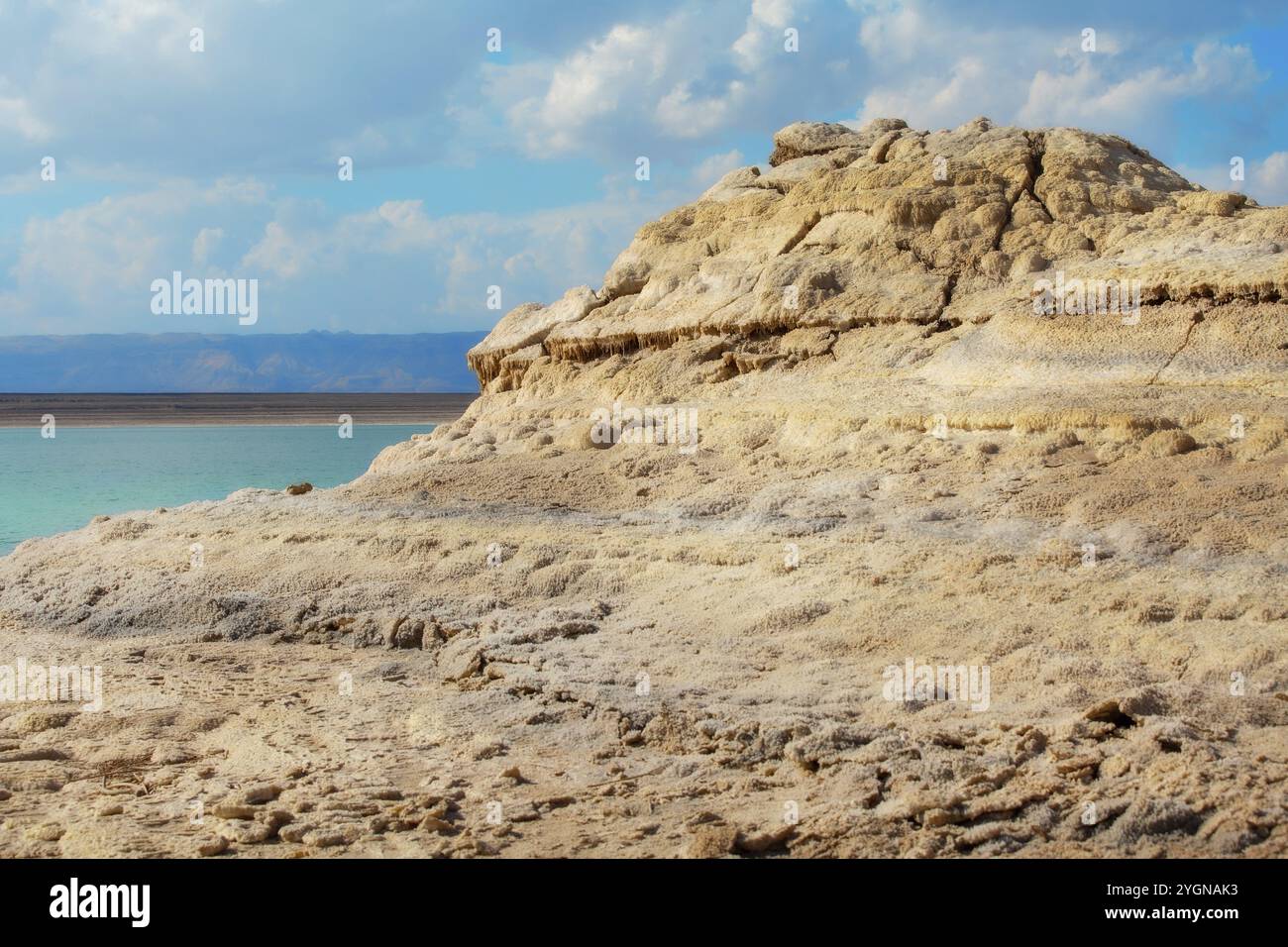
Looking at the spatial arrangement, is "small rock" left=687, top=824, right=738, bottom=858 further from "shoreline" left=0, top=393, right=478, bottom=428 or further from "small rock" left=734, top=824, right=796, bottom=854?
"shoreline" left=0, top=393, right=478, bottom=428

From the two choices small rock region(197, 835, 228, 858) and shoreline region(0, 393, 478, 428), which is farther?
shoreline region(0, 393, 478, 428)

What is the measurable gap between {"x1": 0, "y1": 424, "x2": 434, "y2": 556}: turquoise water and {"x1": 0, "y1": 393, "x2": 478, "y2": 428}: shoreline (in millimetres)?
3911

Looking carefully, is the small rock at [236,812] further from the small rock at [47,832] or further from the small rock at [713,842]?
the small rock at [713,842]

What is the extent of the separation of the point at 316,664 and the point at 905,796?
4282mm

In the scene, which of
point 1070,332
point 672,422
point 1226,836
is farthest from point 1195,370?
point 1226,836

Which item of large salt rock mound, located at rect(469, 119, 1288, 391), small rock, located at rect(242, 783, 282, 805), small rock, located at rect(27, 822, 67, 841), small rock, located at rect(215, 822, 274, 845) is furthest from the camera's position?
large salt rock mound, located at rect(469, 119, 1288, 391)

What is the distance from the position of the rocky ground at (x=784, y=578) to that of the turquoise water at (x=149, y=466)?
9.00 m

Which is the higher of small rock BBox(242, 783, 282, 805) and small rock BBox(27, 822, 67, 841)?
small rock BBox(242, 783, 282, 805)

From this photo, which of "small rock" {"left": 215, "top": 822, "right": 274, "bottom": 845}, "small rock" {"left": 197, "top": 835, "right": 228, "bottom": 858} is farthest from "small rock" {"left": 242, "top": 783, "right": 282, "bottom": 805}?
"small rock" {"left": 197, "top": 835, "right": 228, "bottom": 858}

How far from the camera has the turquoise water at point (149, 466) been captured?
2191 centimetres

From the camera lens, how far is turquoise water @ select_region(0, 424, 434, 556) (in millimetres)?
21906

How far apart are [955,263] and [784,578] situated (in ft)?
13.7

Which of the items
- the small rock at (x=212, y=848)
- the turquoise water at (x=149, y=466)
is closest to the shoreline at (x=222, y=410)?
the turquoise water at (x=149, y=466)
